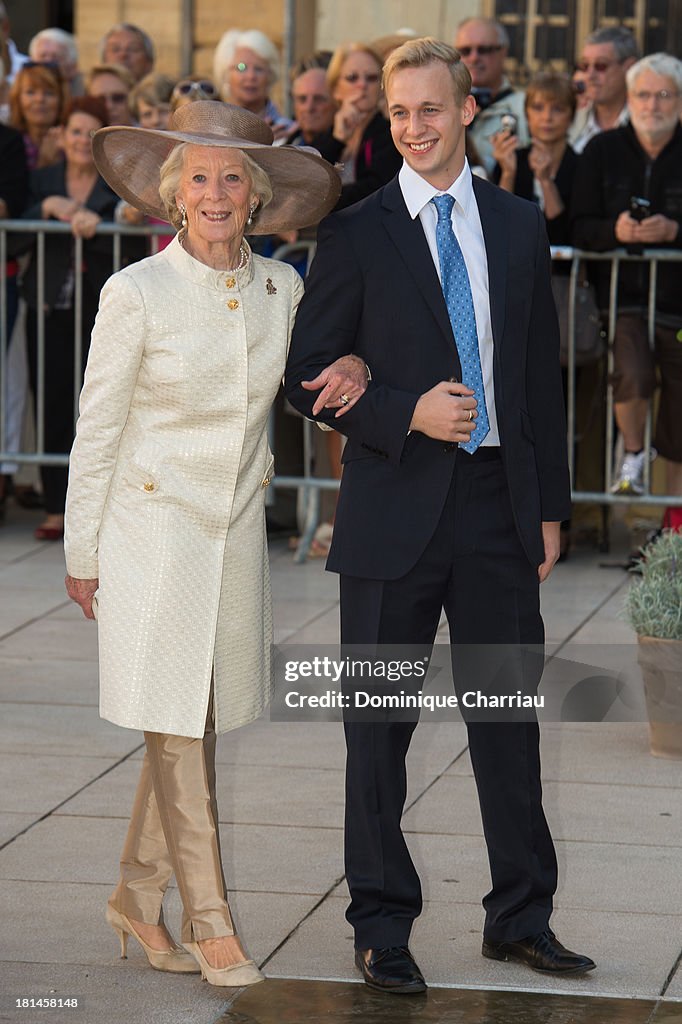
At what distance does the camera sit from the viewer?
893cm

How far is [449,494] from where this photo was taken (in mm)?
4465

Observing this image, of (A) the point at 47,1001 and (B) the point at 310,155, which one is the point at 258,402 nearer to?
(B) the point at 310,155

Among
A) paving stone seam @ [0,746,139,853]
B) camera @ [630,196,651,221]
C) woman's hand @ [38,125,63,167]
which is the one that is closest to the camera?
paving stone seam @ [0,746,139,853]

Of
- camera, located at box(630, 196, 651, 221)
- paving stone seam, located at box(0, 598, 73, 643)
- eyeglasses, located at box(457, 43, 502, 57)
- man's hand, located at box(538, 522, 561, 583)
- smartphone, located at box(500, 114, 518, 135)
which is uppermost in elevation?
eyeglasses, located at box(457, 43, 502, 57)

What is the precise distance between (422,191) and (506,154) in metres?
4.81

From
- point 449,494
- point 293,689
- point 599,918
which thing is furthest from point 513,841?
point 293,689

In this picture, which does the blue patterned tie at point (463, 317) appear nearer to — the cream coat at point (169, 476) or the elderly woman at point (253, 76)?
the cream coat at point (169, 476)

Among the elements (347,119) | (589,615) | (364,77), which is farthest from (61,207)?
(589,615)

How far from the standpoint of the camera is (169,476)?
4.43 meters

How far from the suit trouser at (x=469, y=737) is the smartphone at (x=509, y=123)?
5085 mm

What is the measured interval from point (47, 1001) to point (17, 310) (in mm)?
6550

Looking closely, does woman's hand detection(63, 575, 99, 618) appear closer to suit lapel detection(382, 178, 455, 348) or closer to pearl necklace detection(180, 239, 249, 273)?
pearl necklace detection(180, 239, 249, 273)

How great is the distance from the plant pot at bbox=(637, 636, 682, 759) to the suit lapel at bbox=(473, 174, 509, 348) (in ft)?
6.96

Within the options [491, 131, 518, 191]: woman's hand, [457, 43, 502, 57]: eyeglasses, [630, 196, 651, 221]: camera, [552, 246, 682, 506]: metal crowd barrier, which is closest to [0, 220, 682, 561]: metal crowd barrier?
[552, 246, 682, 506]: metal crowd barrier
